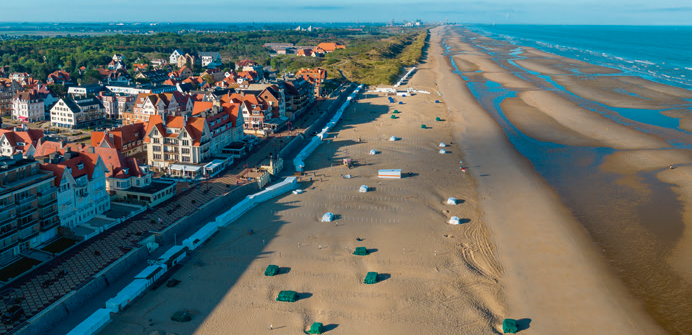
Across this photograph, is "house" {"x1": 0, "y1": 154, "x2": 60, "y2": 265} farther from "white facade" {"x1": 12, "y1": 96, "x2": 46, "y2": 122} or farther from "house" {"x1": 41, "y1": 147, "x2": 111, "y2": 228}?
"white facade" {"x1": 12, "y1": 96, "x2": 46, "y2": 122}

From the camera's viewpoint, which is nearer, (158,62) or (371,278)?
(371,278)

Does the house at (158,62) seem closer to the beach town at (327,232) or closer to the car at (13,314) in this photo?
the beach town at (327,232)

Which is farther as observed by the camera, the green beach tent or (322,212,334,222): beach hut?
(322,212,334,222): beach hut

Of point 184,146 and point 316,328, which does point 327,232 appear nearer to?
point 316,328

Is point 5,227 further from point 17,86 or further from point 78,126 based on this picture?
point 17,86

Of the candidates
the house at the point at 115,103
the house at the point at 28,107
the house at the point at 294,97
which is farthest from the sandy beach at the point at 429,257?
the house at the point at 28,107

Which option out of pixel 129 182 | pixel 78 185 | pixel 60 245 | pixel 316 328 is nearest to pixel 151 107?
pixel 129 182

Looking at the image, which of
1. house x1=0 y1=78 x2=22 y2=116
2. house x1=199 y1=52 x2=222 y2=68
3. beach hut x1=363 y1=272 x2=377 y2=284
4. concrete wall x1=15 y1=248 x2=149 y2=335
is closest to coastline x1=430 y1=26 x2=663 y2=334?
beach hut x1=363 y1=272 x2=377 y2=284
